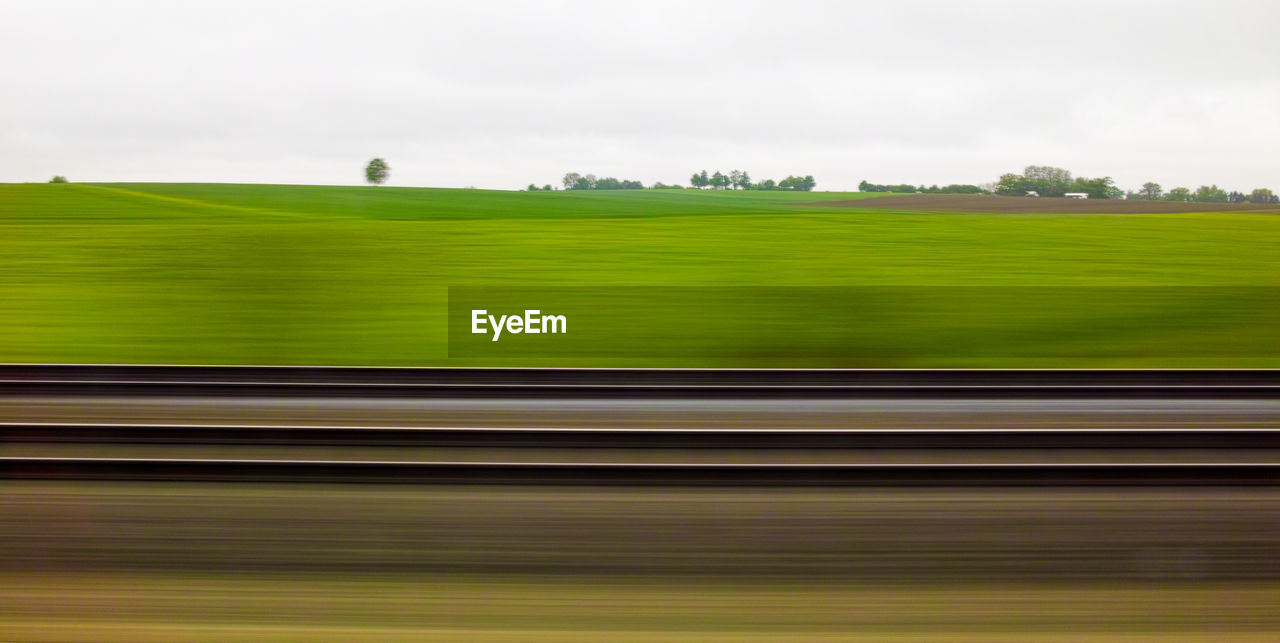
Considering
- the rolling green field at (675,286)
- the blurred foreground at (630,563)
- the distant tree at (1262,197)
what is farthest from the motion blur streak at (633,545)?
the distant tree at (1262,197)

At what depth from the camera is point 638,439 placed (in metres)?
7.02

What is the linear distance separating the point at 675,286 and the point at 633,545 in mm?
10313

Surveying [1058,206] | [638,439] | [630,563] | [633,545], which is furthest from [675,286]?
[1058,206]

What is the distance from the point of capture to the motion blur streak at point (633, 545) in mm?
4125

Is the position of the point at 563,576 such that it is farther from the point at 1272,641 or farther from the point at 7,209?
the point at 7,209

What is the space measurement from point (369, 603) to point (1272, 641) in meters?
4.29

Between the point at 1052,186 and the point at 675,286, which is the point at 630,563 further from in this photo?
the point at 1052,186

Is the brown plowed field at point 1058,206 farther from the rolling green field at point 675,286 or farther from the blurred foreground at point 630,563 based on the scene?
the blurred foreground at point 630,563

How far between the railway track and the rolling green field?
151 centimetres

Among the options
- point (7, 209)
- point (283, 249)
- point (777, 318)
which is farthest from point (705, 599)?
point (7, 209)

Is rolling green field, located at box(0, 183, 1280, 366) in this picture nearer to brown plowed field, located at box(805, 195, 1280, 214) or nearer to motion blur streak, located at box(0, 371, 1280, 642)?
brown plowed field, located at box(805, 195, 1280, 214)

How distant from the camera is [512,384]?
945cm

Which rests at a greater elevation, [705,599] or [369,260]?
[369,260]

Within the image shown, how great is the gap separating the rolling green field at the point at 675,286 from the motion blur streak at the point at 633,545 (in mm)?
4320
